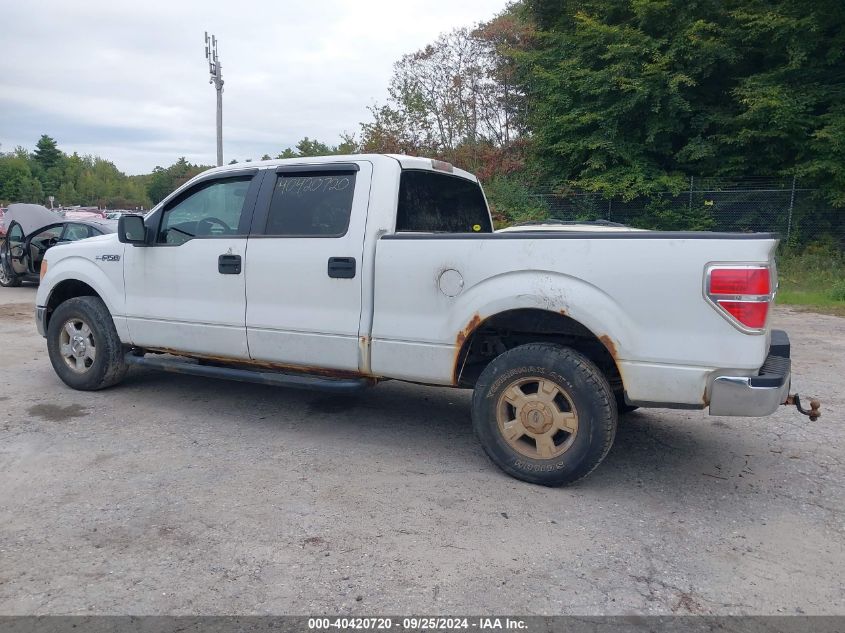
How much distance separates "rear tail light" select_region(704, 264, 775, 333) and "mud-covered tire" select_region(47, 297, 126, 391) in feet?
15.8

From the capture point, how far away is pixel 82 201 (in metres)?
99.2

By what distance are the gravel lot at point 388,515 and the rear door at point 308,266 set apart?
696 mm

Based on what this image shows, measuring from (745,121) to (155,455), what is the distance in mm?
16342


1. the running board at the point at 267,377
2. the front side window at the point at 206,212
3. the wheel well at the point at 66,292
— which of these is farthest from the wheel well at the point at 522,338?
the wheel well at the point at 66,292

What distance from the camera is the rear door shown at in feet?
15.5

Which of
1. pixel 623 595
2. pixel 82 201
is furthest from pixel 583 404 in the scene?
pixel 82 201

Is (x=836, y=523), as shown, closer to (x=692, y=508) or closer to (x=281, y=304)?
(x=692, y=508)

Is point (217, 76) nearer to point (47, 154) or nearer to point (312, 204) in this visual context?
point (312, 204)

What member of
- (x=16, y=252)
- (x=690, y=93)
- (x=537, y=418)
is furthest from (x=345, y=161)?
(x=690, y=93)

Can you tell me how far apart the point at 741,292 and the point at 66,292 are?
18.8 ft

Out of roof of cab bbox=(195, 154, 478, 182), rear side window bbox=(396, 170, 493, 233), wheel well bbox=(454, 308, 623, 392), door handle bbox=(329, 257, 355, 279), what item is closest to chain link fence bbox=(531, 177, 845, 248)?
rear side window bbox=(396, 170, 493, 233)

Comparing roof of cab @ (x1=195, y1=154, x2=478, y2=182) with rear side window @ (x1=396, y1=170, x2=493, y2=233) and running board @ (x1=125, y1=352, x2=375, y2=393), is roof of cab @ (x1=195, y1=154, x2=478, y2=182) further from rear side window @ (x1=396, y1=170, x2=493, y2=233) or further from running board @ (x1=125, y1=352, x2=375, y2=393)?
running board @ (x1=125, y1=352, x2=375, y2=393)

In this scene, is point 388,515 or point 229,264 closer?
point 388,515

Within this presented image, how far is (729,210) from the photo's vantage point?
672 inches
